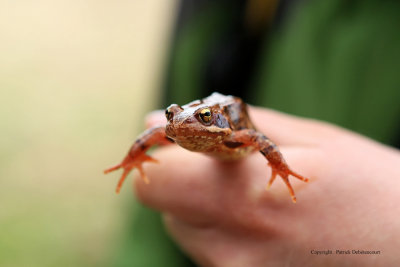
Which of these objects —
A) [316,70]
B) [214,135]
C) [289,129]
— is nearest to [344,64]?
[316,70]

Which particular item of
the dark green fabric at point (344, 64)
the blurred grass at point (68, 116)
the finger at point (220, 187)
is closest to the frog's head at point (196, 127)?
the finger at point (220, 187)

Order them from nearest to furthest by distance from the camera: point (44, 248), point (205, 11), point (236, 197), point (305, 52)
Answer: point (236, 197) → point (305, 52) → point (205, 11) → point (44, 248)

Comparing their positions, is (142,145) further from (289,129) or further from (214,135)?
(289,129)

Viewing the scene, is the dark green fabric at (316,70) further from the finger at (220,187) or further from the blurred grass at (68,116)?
the finger at (220,187)

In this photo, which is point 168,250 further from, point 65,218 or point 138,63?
point 138,63

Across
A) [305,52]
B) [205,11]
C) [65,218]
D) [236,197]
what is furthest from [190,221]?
[65,218]

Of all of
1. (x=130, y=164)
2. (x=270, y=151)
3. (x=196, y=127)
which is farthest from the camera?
Result: (x=130, y=164)

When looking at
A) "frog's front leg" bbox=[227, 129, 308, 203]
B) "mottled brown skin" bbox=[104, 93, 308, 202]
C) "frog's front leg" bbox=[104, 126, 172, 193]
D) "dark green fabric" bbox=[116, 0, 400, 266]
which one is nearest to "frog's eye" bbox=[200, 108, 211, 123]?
"mottled brown skin" bbox=[104, 93, 308, 202]
